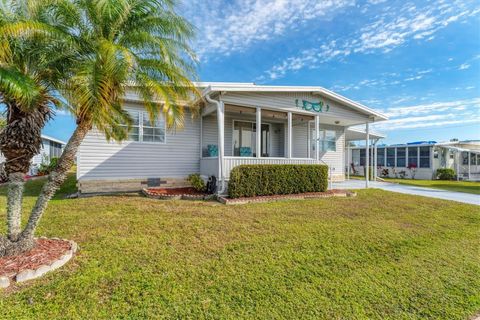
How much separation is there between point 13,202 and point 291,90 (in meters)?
9.14

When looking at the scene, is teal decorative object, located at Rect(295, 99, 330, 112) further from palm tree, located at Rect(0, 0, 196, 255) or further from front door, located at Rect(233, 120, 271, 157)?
palm tree, located at Rect(0, 0, 196, 255)

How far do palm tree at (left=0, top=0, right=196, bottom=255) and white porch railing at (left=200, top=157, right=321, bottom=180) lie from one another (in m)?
4.02

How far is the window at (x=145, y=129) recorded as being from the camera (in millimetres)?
9242

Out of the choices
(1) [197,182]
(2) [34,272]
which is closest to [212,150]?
(1) [197,182]

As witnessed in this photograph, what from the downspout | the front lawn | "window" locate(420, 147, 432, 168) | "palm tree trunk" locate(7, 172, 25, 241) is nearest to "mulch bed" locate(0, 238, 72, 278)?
"palm tree trunk" locate(7, 172, 25, 241)

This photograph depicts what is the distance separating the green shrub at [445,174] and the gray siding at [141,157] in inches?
865

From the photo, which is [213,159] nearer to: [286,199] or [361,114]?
[286,199]

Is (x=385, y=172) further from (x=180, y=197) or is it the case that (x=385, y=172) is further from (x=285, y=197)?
(x=180, y=197)

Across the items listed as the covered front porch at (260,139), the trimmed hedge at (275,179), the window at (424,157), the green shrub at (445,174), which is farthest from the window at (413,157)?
the trimmed hedge at (275,179)

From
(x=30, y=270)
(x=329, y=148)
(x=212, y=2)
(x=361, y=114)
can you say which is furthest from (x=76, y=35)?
(x=329, y=148)

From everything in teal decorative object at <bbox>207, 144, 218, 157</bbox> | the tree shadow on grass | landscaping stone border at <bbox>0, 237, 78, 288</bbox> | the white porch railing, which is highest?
teal decorative object at <bbox>207, 144, 218, 157</bbox>

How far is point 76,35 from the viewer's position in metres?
3.60

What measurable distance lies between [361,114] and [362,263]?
33.3 ft

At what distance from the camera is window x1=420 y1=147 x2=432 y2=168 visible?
20033mm
